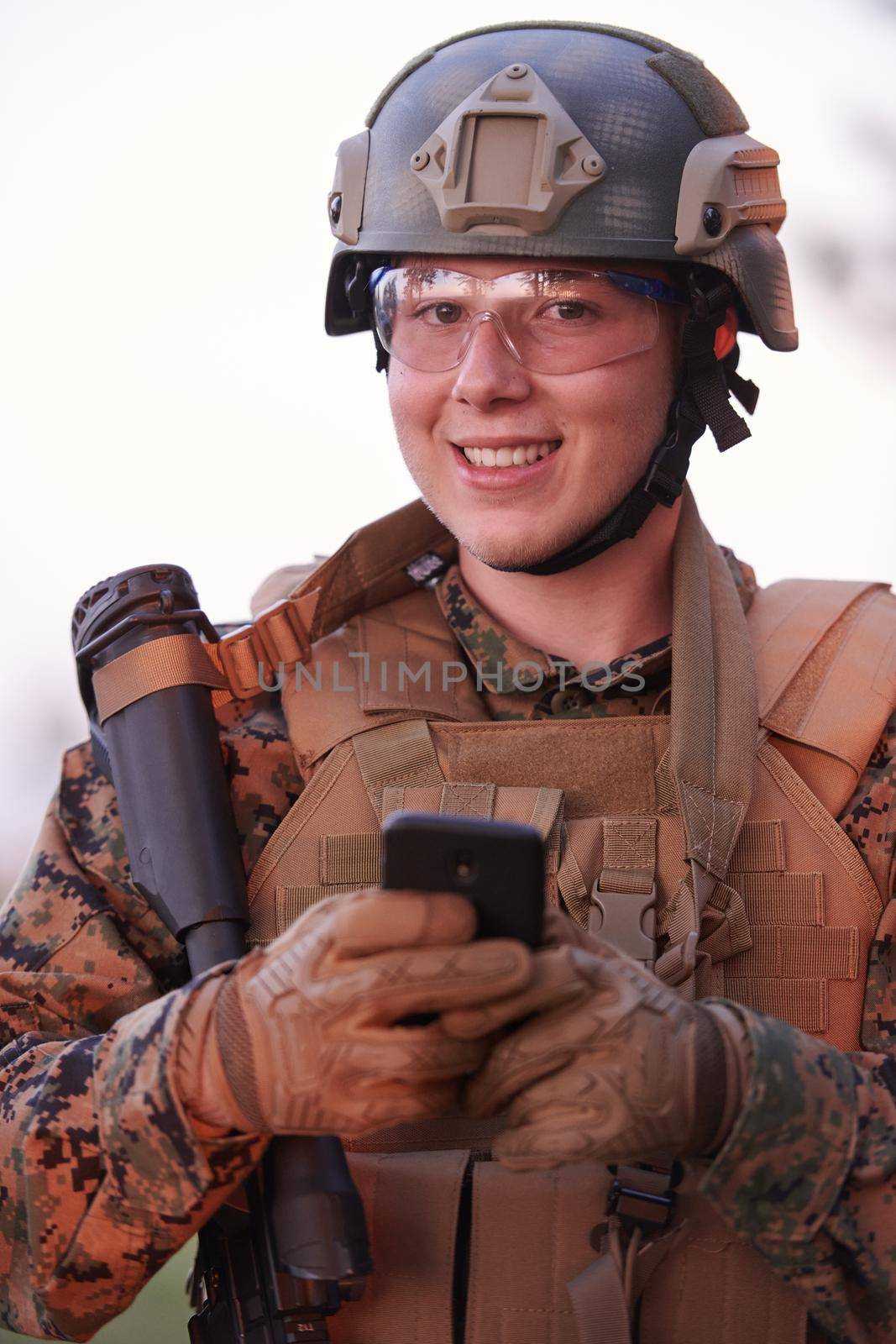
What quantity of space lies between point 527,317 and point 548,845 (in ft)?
2.70

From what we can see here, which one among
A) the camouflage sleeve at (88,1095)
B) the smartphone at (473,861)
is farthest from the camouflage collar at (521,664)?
the smartphone at (473,861)

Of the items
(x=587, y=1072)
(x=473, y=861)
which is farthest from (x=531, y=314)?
(x=587, y=1072)

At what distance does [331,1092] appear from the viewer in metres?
1.73

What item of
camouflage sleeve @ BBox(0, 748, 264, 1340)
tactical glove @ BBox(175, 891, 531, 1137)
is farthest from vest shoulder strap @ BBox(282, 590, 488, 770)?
tactical glove @ BBox(175, 891, 531, 1137)

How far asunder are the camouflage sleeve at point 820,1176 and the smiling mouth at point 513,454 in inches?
37.4

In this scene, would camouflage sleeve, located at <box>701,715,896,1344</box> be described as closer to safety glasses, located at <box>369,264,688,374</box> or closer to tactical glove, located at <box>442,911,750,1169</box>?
tactical glove, located at <box>442,911,750,1169</box>

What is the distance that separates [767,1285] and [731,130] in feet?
6.01

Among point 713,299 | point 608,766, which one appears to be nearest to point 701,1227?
point 608,766

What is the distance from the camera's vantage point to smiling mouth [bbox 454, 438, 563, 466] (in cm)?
243

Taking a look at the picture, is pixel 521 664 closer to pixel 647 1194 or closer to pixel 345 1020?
pixel 647 1194

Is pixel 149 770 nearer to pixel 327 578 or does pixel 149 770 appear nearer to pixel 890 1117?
pixel 327 578

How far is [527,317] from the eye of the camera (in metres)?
2.42

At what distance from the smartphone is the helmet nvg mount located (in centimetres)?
91

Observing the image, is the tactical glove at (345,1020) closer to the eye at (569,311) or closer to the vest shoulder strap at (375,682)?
the vest shoulder strap at (375,682)
